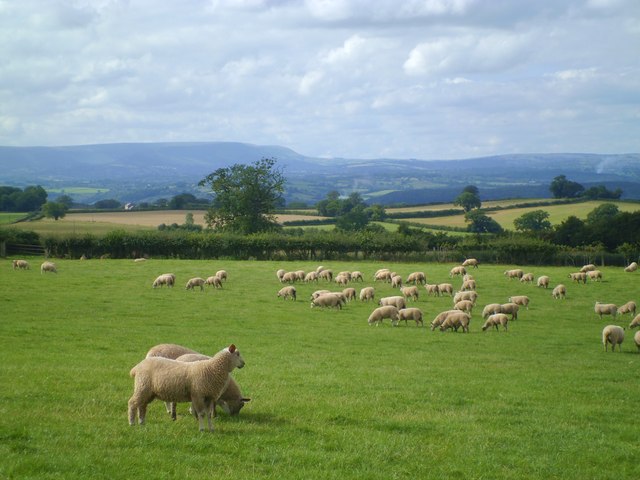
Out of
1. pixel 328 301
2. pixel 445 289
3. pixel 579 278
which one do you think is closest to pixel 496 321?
pixel 328 301

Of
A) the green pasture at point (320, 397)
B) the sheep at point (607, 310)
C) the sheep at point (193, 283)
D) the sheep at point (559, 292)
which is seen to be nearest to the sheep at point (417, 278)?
the sheep at point (559, 292)

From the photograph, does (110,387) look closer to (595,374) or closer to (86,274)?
(595,374)

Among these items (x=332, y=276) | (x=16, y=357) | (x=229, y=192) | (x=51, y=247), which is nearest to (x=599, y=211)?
(x=229, y=192)

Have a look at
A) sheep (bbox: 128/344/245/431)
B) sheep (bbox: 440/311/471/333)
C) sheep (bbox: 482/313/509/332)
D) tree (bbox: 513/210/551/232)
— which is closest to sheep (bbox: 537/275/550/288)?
sheep (bbox: 482/313/509/332)

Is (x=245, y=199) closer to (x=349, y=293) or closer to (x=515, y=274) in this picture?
(x=515, y=274)

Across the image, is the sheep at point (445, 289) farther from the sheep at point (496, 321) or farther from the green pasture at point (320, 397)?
the sheep at point (496, 321)

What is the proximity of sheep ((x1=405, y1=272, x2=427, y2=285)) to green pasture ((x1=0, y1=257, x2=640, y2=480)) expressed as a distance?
12436 mm

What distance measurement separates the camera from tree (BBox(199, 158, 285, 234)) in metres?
99.9

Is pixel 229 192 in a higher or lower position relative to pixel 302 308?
higher

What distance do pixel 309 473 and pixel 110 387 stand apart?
707 centimetres

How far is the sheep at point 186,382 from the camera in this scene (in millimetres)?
11883

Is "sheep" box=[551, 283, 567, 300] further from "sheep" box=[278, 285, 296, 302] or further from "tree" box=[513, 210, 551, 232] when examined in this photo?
"tree" box=[513, 210, 551, 232]

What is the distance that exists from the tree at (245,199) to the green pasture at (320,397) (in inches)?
2494

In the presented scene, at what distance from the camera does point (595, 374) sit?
2109cm
